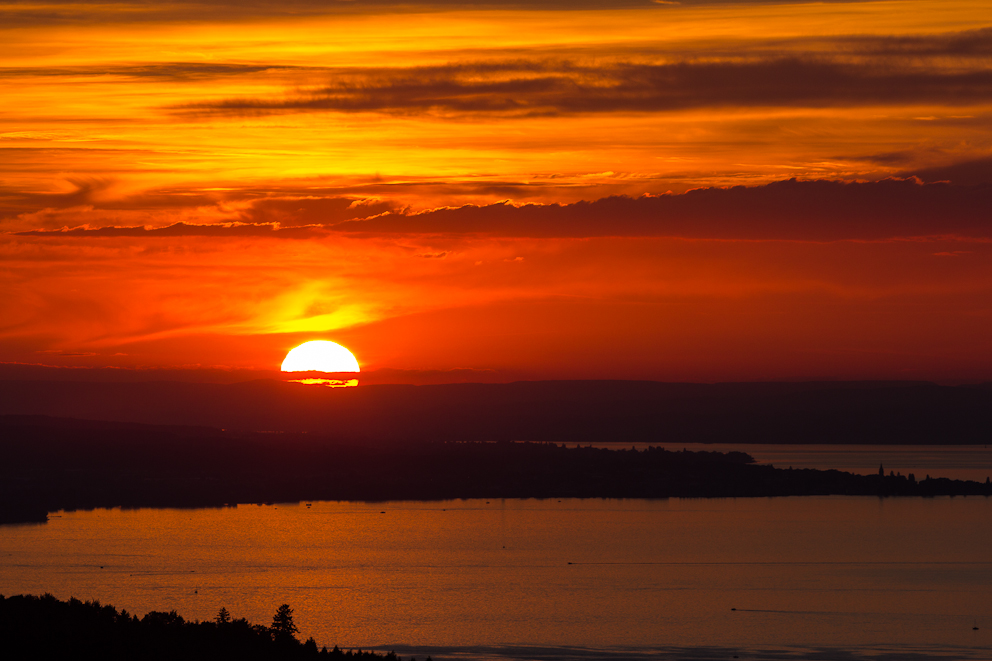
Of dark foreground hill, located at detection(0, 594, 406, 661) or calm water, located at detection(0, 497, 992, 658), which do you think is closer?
dark foreground hill, located at detection(0, 594, 406, 661)

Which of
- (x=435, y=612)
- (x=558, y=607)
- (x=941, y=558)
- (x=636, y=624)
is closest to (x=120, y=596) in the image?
(x=435, y=612)

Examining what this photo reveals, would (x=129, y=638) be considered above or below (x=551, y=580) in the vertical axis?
below

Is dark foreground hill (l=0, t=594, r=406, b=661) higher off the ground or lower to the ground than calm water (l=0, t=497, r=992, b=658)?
lower

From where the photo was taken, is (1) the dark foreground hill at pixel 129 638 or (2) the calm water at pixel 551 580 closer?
(1) the dark foreground hill at pixel 129 638

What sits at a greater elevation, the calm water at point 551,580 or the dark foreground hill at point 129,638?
the calm water at point 551,580
